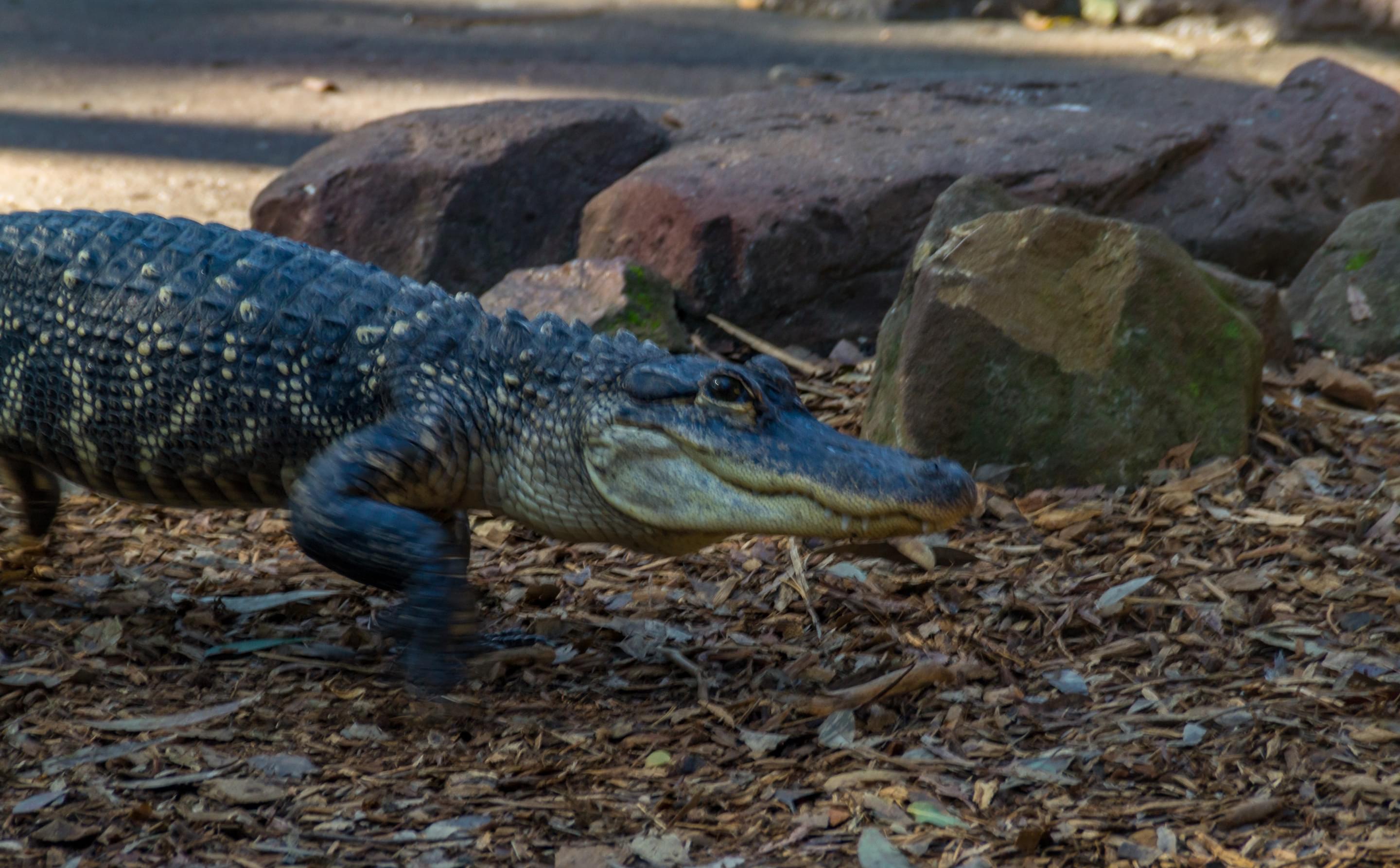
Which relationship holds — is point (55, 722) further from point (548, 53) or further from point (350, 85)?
point (548, 53)

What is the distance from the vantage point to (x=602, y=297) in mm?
4629

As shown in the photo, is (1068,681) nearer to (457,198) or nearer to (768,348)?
(768,348)

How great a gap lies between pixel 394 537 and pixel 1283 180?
166 inches

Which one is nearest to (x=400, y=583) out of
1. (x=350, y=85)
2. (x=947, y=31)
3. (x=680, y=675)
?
(x=680, y=675)

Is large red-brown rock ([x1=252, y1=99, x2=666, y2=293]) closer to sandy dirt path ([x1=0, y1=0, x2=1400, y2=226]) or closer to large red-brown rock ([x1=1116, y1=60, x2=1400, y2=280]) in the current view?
sandy dirt path ([x1=0, y1=0, x2=1400, y2=226])

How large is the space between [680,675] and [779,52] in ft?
23.0

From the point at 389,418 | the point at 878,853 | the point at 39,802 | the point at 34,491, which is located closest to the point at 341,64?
the point at 34,491

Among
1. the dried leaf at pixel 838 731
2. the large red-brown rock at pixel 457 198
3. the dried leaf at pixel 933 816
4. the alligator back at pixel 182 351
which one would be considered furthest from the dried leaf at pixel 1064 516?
the large red-brown rock at pixel 457 198

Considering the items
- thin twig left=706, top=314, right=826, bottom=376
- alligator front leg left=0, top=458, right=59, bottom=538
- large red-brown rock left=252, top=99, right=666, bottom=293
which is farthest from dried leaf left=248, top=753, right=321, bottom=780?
large red-brown rock left=252, top=99, right=666, bottom=293

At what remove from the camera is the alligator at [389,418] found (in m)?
2.85

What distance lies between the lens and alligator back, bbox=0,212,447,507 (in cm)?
316

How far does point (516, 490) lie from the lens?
3.17 m

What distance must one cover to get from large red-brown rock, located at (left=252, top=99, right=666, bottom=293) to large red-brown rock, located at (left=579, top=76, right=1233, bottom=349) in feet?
0.86

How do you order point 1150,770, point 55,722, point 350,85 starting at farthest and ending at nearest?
point 350,85 < point 55,722 < point 1150,770
